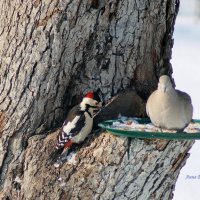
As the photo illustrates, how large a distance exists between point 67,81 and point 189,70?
717 centimetres

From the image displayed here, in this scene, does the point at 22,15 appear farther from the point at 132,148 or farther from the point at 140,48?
the point at 132,148

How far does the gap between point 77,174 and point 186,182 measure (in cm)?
372

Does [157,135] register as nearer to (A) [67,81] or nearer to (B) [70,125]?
(B) [70,125]

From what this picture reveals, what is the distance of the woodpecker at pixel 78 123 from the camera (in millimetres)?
5055

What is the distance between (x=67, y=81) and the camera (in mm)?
5289

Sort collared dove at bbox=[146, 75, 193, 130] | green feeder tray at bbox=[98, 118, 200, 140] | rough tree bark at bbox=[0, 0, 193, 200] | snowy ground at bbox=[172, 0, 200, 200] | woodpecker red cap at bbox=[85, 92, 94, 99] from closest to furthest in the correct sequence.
→ green feeder tray at bbox=[98, 118, 200, 140], collared dove at bbox=[146, 75, 193, 130], rough tree bark at bbox=[0, 0, 193, 200], woodpecker red cap at bbox=[85, 92, 94, 99], snowy ground at bbox=[172, 0, 200, 200]

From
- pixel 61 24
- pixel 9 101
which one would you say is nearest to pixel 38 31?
pixel 61 24

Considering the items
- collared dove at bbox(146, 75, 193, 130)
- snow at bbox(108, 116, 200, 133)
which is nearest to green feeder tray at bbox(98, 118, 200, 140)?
snow at bbox(108, 116, 200, 133)

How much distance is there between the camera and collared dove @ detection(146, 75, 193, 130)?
484 cm

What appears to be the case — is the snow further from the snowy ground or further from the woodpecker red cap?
the snowy ground

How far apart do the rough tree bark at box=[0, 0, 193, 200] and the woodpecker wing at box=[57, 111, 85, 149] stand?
0.35 feet

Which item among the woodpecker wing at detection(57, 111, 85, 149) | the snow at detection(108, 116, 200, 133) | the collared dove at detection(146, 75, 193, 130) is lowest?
the woodpecker wing at detection(57, 111, 85, 149)

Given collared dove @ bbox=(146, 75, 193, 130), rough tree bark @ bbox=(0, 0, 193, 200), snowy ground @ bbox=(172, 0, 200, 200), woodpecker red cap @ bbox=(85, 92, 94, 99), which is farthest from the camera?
snowy ground @ bbox=(172, 0, 200, 200)

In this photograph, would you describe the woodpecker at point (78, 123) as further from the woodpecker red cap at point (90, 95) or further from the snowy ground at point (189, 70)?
the snowy ground at point (189, 70)
